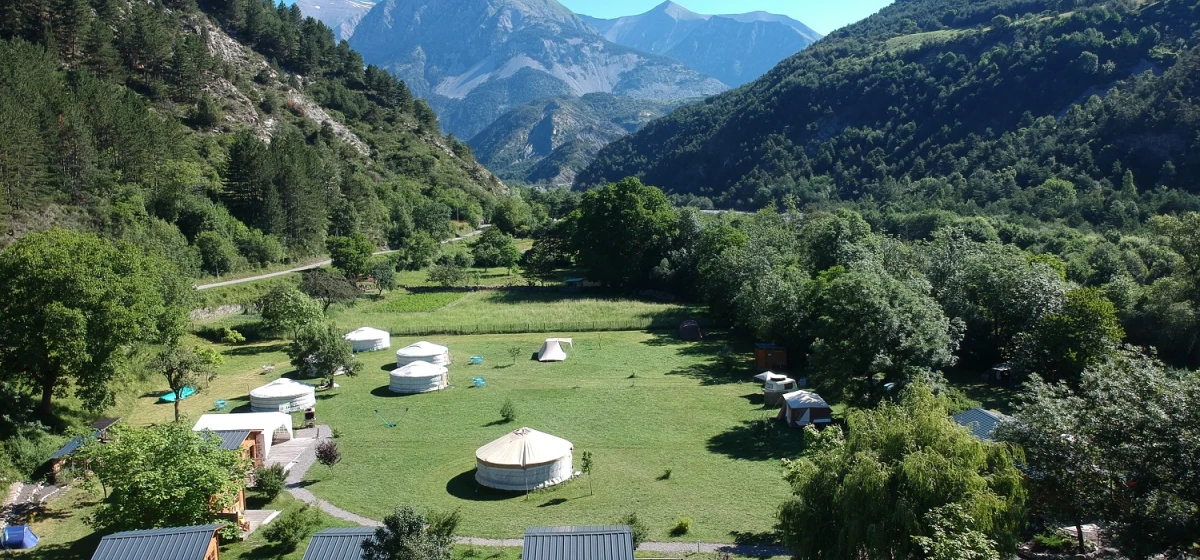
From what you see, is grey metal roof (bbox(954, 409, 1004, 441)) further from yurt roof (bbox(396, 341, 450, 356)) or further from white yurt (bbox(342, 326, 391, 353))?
white yurt (bbox(342, 326, 391, 353))

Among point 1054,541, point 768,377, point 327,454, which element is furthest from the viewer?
point 768,377

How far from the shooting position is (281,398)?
28656mm

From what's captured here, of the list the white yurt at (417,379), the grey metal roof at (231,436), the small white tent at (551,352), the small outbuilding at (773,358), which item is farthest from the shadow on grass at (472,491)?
the small outbuilding at (773,358)

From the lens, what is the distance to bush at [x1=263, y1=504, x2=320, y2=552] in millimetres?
17312

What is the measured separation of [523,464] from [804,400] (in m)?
11.3

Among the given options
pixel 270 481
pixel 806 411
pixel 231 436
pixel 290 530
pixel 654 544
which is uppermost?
pixel 231 436

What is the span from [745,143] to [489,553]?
445ft

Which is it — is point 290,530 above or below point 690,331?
below

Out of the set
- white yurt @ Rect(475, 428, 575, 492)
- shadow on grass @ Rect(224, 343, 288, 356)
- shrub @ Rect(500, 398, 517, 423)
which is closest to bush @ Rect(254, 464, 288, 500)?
white yurt @ Rect(475, 428, 575, 492)

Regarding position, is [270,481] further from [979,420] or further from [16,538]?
[979,420]

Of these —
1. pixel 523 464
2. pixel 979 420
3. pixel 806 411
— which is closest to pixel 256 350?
pixel 523 464

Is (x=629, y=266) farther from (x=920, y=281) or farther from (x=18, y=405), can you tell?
(x=18, y=405)

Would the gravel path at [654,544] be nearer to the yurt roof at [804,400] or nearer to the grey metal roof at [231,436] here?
the grey metal roof at [231,436]

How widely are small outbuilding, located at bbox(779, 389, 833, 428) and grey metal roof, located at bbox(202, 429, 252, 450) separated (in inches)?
735
